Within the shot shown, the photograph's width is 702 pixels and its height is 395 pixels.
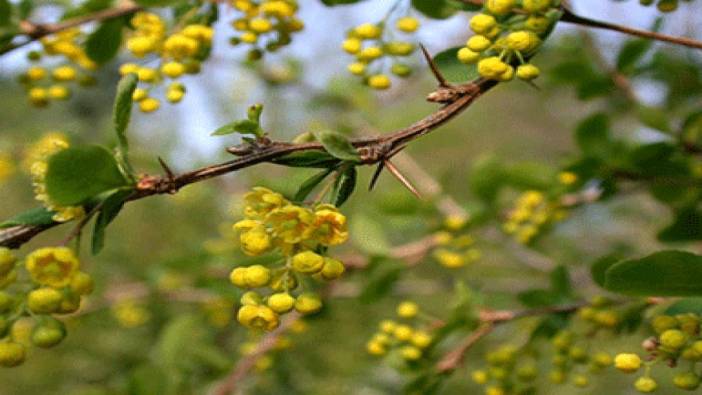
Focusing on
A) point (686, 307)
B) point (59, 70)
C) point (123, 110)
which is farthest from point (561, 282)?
point (59, 70)

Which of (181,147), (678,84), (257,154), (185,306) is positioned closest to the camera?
(257,154)

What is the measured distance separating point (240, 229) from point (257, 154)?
0.10 metres

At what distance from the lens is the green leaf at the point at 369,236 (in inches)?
77.3

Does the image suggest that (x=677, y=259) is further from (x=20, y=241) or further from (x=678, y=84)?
(x=678, y=84)

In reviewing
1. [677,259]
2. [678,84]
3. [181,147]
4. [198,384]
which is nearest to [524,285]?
[678,84]

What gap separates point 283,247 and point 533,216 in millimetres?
1111

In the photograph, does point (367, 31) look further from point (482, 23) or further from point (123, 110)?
point (123, 110)

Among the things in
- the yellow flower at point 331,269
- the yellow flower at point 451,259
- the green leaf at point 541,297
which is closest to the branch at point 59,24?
the yellow flower at point 331,269

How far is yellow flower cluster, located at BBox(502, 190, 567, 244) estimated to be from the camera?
176 centimetres

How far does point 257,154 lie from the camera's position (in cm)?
75

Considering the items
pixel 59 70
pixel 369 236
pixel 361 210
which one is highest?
pixel 59 70

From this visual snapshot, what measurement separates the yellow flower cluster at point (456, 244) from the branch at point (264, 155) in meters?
1.05

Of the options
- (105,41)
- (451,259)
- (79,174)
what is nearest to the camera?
(79,174)

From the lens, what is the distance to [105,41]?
1.30 metres
